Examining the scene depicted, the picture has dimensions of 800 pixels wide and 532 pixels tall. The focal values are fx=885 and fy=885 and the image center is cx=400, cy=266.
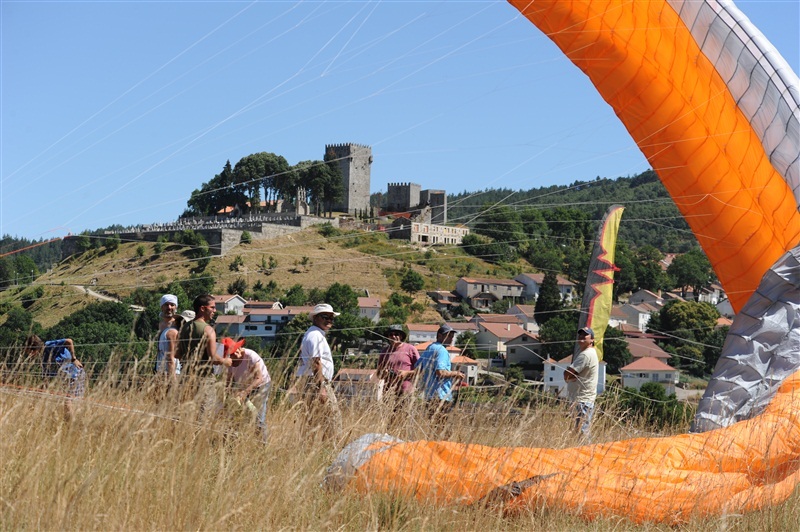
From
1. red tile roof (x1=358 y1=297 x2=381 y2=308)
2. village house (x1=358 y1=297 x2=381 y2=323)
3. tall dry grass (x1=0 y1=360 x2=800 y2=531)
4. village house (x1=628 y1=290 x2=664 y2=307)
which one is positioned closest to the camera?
tall dry grass (x1=0 y1=360 x2=800 y2=531)

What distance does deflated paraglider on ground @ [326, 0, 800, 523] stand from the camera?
3.42 m

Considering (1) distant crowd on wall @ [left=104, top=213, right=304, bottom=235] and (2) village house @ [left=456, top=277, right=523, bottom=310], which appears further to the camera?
(1) distant crowd on wall @ [left=104, top=213, right=304, bottom=235]

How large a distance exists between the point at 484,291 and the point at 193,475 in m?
67.0

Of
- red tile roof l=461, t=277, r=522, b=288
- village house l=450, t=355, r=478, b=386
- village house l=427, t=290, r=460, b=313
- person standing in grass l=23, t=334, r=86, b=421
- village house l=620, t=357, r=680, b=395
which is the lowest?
village house l=620, t=357, r=680, b=395

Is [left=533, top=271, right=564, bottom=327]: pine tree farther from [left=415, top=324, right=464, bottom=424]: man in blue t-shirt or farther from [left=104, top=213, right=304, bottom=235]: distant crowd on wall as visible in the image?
[left=415, top=324, right=464, bottom=424]: man in blue t-shirt

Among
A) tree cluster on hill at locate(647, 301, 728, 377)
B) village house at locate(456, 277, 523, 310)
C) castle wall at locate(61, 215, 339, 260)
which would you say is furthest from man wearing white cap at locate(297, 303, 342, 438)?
castle wall at locate(61, 215, 339, 260)

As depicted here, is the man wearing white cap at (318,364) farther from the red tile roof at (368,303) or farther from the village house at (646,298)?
the village house at (646,298)

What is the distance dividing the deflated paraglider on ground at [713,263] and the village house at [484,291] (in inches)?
2338

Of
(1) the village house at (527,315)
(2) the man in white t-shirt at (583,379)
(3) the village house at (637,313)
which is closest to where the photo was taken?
(2) the man in white t-shirt at (583,379)

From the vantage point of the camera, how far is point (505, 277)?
7594cm

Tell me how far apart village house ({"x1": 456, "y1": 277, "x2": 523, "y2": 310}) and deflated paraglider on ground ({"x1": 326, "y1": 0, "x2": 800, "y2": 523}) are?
2338 inches

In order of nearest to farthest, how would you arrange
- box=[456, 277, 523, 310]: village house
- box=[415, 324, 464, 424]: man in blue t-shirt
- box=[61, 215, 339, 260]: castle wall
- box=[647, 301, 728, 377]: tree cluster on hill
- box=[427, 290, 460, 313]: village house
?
box=[415, 324, 464, 424]: man in blue t-shirt, box=[647, 301, 728, 377]: tree cluster on hill, box=[427, 290, 460, 313]: village house, box=[456, 277, 523, 310]: village house, box=[61, 215, 339, 260]: castle wall

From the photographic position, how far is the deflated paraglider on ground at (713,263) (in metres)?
3.42

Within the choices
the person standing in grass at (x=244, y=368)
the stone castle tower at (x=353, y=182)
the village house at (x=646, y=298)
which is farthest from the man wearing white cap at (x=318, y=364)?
the stone castle tower at (x=353, y=182)
